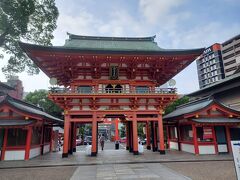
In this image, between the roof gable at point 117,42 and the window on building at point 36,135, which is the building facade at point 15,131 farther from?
Answer: the roof gable at point 117,42

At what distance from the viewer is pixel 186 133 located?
1772 cm

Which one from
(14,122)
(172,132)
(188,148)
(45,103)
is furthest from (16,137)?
(45,103)

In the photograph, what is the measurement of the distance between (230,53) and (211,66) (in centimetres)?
1135

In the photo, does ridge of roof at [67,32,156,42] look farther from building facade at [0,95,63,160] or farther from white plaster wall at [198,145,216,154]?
white plaster wall at [198,145,216,154]

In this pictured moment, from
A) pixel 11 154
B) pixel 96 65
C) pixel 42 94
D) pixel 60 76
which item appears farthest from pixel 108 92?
pixel 42 94

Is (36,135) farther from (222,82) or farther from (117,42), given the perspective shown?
(222,82)

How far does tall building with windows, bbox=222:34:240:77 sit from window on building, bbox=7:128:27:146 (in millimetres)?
66090

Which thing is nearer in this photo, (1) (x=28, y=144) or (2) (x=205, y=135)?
(1) (x=28, y=144)

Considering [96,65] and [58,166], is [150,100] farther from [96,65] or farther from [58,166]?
[58,166]

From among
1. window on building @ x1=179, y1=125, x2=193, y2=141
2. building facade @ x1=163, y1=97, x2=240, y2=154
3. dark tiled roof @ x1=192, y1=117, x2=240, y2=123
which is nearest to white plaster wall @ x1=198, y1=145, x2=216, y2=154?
building facade @ x1=163, y1=97, x2=240, y2=154

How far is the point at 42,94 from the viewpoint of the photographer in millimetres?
37188

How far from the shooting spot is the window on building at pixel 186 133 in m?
16.8

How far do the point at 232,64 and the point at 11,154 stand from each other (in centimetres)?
6968

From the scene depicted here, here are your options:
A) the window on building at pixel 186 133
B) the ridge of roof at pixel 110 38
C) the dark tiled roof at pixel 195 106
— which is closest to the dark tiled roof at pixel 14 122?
the ridge of roof at pixel 110 38
